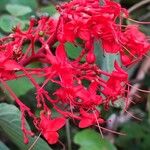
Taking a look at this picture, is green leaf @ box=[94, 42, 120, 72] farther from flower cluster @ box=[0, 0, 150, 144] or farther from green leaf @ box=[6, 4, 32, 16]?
green leaf @ box=[6, 4, 32, 16]

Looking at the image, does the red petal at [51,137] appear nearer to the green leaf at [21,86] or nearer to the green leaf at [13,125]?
the green leaf at [13,125]

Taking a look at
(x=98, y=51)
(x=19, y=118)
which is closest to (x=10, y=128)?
(x=19, y=118)

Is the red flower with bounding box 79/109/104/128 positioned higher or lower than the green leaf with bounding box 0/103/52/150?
higher

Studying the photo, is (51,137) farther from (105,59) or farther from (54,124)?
(105,59)

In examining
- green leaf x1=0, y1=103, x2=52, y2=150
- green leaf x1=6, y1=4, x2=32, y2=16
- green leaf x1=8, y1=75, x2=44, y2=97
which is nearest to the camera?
green leaf x1=0, y1=103, x2=52, y2=150

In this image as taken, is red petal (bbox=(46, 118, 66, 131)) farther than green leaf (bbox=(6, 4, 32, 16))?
No

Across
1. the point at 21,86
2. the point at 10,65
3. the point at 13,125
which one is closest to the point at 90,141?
the point at 21,86

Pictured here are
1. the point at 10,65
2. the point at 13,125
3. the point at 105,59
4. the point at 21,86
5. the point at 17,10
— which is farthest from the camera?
the point at 17,10

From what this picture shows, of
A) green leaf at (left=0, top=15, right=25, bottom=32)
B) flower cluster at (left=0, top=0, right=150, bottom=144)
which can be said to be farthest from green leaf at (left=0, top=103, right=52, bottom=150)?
green leaf at (left=0, top=15, right=25, bottom=32)
